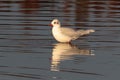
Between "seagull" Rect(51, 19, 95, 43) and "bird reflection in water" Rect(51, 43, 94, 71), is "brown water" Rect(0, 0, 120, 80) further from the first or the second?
"seagull" Rect(51, 19, 95, 43)

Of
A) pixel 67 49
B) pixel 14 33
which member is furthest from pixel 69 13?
pixel 67 49

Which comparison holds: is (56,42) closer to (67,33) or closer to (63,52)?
(67,33)

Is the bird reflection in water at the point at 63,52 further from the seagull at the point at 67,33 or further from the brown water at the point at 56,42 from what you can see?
the seagull at the point at 67,33

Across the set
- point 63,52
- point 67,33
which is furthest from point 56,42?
point 63,52

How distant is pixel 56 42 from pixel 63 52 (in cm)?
210

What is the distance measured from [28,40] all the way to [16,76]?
5.57 meters

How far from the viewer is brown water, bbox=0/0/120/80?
56.3 feet

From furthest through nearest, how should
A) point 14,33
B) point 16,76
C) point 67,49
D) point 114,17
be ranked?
point 114,17, point 14,33, point 67,49, point 16,76

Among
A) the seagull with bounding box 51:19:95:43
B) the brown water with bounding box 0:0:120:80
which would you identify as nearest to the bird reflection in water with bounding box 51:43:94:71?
the brown water with bounding box 0:0:120:80

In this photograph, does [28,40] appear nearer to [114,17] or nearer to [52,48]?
[52,48]

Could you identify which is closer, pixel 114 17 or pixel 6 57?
pixel 6 57

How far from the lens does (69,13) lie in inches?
1089

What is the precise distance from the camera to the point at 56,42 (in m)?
22.4

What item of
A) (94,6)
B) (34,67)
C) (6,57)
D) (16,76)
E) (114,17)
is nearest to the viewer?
(16,76)
